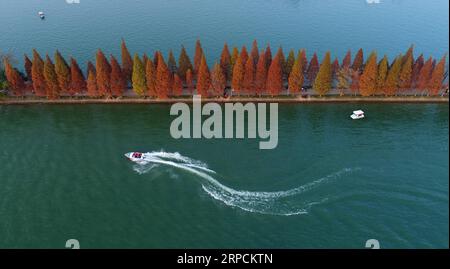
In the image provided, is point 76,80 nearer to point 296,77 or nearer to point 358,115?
point 296,77

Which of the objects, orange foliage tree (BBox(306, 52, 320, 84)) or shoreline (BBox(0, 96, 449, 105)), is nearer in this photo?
shoreline (BBox(0, 96, 449, 105))

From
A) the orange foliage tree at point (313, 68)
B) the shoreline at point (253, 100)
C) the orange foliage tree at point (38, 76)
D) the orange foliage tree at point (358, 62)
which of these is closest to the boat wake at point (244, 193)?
the shoreline at point (253, 100)

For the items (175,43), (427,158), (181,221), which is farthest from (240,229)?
(175,43)

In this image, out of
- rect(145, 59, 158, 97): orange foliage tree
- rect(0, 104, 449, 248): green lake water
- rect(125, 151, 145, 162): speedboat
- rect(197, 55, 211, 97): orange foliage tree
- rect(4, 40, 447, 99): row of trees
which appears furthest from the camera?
rect(4, 40, 447, 99): row of trees

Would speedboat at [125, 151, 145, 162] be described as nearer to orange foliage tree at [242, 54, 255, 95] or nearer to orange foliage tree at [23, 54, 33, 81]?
orange foliage tree at [242, 54, 255, 95]

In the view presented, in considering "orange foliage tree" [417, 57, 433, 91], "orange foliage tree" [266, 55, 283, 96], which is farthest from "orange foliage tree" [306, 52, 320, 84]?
"orange foliage tree" [417, 57, 433, 91]

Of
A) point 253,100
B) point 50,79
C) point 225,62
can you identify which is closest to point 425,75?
point 253,100

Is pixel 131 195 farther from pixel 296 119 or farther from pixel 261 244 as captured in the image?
pixel 296 119
